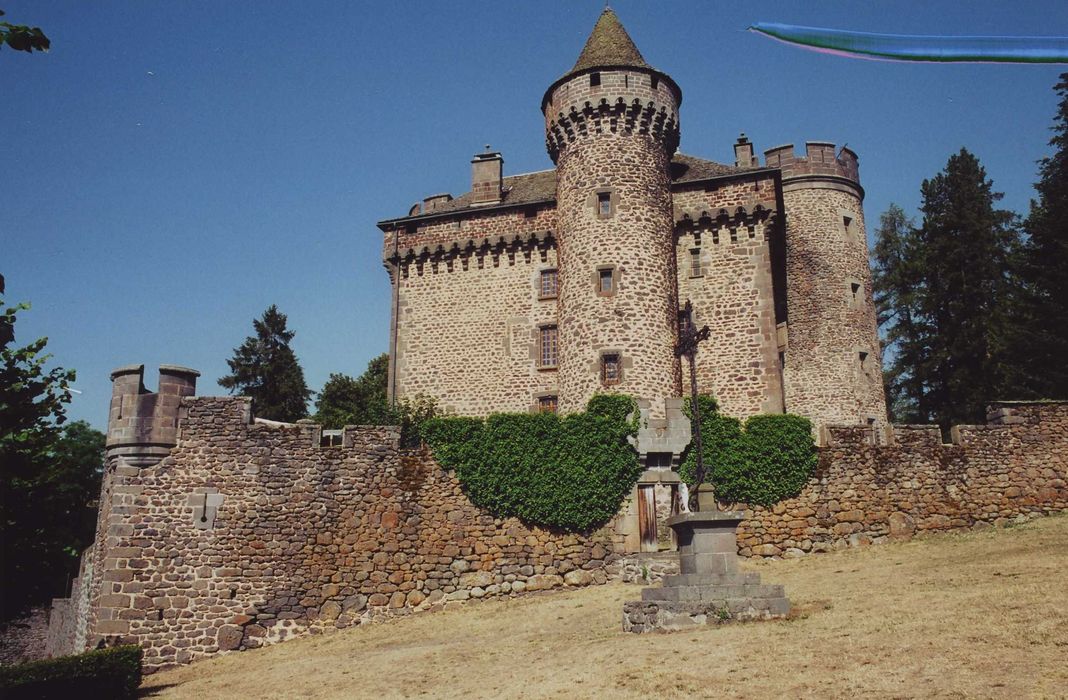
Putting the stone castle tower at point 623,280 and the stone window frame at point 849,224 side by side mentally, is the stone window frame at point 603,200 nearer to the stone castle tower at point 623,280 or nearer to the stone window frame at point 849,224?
the stone castle tower at point 623,280

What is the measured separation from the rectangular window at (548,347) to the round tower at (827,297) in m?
10.2

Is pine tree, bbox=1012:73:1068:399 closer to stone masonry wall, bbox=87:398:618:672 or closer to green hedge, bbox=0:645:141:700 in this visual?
stone masonry wall, bbox=87:398:618:672

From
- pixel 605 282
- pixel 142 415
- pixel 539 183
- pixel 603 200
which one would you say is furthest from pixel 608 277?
pixel 142 415

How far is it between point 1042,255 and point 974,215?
30.8ft

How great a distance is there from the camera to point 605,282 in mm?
22328

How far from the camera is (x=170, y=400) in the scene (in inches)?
715

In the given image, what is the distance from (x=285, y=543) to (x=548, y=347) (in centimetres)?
1078

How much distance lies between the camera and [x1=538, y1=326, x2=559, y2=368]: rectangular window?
25750 millimetres

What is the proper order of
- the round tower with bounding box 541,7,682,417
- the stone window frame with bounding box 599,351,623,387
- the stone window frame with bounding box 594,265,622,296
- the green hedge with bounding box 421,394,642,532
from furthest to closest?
the stone window frame with bounding box 594,265,622,296 < the round tower with bounding box 541,7,682,417 < the stone window frame with bounding box 599,351,623,387 < the green hedge with bounding box 421,394,642,532

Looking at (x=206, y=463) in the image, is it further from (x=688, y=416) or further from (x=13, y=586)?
(x=688, y=416)

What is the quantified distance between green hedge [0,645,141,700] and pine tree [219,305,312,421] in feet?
90.6

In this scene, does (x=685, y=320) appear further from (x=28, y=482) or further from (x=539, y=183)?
(x=28, y=482)

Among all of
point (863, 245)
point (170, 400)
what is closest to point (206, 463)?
point (170, 400)

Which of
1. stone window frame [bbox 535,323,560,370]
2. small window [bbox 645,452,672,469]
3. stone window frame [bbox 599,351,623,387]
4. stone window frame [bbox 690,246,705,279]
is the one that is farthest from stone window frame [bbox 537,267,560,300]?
small window [bbox 645,452,672,469]
